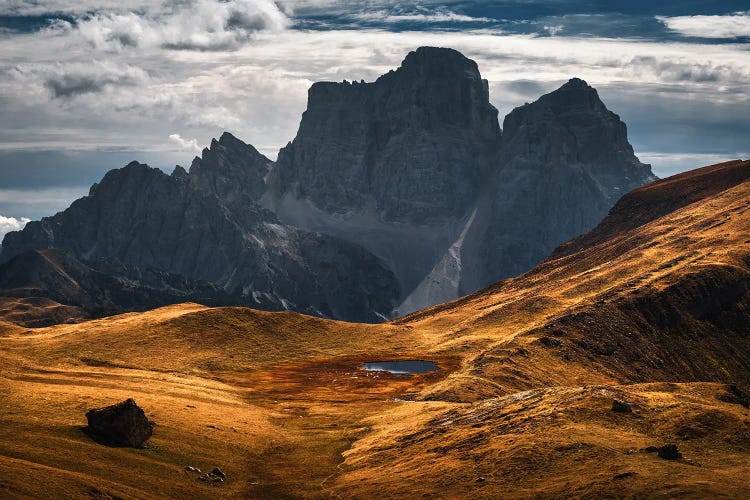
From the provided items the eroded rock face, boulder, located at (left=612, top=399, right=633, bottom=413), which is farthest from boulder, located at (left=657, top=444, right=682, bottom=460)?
the eroded rock face

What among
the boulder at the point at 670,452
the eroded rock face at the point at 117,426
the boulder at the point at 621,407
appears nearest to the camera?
the boulder at the point at 670,452

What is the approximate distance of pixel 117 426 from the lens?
108688mm

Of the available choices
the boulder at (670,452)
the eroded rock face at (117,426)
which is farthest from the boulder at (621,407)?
the eroded rock face at (117,426)

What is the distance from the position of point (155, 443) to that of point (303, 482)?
19162 millimetres

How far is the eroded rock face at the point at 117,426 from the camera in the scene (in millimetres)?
108500

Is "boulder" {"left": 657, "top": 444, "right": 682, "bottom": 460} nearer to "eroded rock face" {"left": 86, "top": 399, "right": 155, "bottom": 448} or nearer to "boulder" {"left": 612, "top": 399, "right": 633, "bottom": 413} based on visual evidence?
"boulder" {"left": 612, "top": 399, "right": 633, "bottom": 413}

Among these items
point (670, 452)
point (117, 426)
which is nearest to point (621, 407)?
point (670, 452)

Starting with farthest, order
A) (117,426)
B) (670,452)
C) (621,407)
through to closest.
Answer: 1. (621,407)
2. (117,426)
3. (670,452)

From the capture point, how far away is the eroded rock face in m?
108

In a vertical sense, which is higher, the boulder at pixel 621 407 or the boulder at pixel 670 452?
the boulder at pixel 670 452

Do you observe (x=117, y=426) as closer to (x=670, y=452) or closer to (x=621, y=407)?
(x=670, y=452)

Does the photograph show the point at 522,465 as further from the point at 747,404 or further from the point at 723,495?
the point at 747,404

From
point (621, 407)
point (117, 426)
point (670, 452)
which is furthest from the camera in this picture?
point (621, 407)

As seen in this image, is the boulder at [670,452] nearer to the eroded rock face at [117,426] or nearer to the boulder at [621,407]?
the boulder at [621,407]
